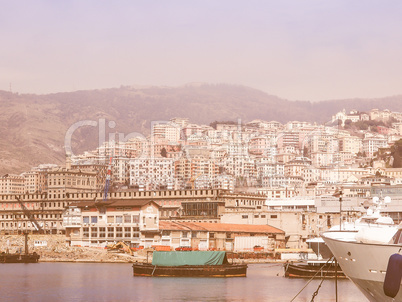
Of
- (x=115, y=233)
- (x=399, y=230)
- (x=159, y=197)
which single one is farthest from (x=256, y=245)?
(x=399, y=230)

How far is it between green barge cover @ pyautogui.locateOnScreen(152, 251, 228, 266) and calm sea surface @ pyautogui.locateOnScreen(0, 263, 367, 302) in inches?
100

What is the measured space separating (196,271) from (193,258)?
1.74 m

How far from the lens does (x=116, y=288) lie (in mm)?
66562

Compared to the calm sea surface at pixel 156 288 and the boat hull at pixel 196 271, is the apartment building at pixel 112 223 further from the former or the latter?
the boat hull at pixel 196 271

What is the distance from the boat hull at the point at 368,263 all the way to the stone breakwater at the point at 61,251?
66572 millimetres

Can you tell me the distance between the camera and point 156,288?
65.7m

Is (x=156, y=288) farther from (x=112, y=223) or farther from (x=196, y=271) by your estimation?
(x=112, y=223)

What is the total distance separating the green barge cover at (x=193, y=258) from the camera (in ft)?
246

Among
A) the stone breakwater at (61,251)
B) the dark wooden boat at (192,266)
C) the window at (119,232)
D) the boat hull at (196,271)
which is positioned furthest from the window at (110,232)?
the boat hull at (196,271)

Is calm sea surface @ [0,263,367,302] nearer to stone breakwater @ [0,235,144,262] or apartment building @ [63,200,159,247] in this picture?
stone breakwater @ [0,235,144,262]

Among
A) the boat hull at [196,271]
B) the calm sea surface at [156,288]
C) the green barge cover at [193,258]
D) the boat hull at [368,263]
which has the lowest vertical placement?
the calm sea surface at [156,288]

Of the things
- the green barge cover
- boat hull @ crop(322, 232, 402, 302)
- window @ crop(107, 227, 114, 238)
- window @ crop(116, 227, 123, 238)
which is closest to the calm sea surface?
the green barge cover

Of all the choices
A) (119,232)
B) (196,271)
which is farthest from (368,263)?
(119,232)

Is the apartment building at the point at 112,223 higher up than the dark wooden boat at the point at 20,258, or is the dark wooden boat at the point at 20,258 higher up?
the apartment building at the point at 112,223
